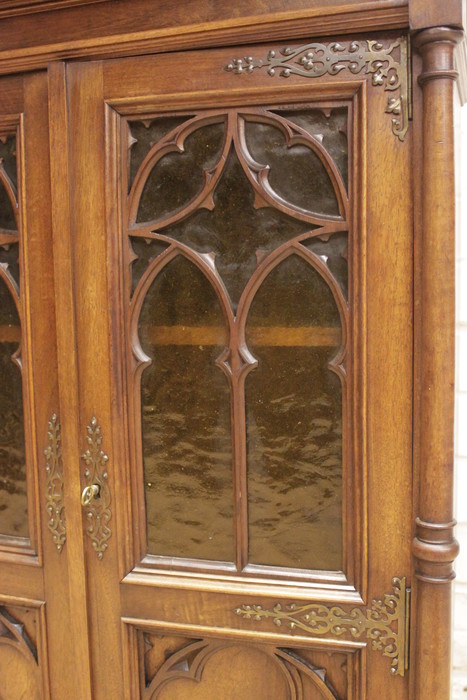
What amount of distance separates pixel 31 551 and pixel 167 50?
0.99 metres

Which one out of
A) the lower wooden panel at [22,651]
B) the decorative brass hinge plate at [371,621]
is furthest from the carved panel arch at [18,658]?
the decorative brass hinge plate at [371,621]

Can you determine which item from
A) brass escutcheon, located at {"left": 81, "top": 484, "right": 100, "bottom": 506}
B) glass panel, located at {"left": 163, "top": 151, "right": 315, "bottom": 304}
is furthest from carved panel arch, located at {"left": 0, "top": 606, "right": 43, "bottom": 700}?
glass panel, located at {"left": 163, "top": 151, "right": 315, "bottom": 304}

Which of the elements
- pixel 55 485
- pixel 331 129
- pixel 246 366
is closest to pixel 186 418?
pixel 246 366

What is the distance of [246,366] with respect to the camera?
46.1 inches

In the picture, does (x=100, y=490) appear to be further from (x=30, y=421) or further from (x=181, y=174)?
(x=181, y=174)

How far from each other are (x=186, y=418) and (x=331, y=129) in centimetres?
57

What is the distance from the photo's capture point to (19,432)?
133 centimetres

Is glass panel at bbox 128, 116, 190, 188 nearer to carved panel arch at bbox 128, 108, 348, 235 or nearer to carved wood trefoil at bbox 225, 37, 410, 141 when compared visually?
carved panel arch at bbox 128, 108, 348, 235

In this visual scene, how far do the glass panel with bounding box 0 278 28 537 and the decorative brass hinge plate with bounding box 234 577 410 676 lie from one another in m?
0.55

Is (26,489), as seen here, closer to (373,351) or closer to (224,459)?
(224,459)

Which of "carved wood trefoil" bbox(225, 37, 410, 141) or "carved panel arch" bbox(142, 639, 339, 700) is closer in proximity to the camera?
"carved wood trefoil" bbox(225, 37, 410, 141)

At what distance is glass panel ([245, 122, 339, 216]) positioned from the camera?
113 cm

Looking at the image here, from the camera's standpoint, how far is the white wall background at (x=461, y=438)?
1503mm

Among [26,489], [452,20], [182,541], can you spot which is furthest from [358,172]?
[26,489]
